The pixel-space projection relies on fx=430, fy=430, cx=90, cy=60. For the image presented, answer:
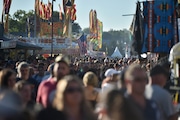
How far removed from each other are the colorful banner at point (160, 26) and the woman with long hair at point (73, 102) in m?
12.7

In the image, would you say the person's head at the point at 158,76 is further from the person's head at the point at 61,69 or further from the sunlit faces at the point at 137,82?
the person's head at the point at 61,69

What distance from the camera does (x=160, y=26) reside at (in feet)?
54.6

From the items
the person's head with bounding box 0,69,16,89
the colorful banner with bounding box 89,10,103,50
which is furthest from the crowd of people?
the colorful banner with bounding box 89,10,103,50

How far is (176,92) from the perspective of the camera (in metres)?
6.95

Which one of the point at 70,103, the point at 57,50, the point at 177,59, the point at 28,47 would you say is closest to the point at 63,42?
the point at 57,50

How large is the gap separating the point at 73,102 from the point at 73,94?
75 mm

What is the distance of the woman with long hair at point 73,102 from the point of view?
4.06m

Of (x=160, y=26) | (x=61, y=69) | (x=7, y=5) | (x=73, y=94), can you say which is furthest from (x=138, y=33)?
(x=7, y=5)

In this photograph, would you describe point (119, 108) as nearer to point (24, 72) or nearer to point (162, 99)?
point (162, 99)

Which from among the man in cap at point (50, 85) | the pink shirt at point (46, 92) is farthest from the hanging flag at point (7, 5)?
the pink shirt at point (46, 92)

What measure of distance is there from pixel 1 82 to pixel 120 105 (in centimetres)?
254

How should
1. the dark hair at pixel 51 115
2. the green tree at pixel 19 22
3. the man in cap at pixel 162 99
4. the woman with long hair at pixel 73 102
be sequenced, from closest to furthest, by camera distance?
the dark hair at pixel 51 115 → the woman with long hair at pixel 73 102 → the man in cap at pixel 162 99 → the green tree at pixel 19 22

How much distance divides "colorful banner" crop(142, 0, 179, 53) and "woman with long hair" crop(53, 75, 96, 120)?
41.8ft

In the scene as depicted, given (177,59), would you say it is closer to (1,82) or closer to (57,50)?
(1,82)
